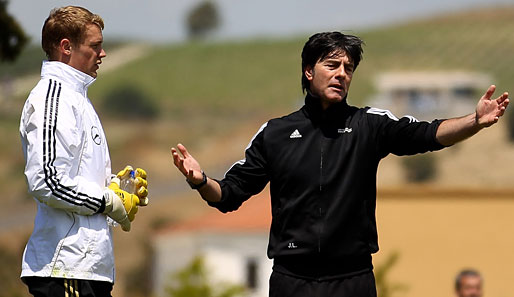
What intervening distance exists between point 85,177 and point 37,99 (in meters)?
0.47

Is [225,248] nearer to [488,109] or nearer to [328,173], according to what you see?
[328,173]

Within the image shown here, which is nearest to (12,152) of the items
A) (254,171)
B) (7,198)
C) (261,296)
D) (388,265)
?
(7,198)

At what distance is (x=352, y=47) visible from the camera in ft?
22.6

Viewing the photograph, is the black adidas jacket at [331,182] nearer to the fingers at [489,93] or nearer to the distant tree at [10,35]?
the fingers at [489,93]

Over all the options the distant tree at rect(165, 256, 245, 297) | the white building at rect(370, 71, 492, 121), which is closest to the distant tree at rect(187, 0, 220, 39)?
the white building at rect(370, 71, 492, 121)

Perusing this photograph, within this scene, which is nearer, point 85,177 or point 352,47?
A: point 85,177

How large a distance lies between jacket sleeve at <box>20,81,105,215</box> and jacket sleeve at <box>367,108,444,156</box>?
1583mm

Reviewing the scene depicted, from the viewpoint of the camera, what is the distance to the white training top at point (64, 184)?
6223mm

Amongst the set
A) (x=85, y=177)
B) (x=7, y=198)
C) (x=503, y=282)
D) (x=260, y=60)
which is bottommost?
(x=85, y=177)

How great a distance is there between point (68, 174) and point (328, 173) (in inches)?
55.9

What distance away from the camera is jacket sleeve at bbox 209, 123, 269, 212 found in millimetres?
7086

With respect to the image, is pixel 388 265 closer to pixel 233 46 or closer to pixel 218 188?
pixel 218 188

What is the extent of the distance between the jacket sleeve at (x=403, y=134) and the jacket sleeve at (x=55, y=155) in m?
1.58

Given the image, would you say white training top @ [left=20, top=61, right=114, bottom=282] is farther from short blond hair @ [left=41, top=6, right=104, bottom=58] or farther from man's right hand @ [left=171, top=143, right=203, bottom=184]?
man's right hand @ [left=171, top=143, right=203, bottom=184]
